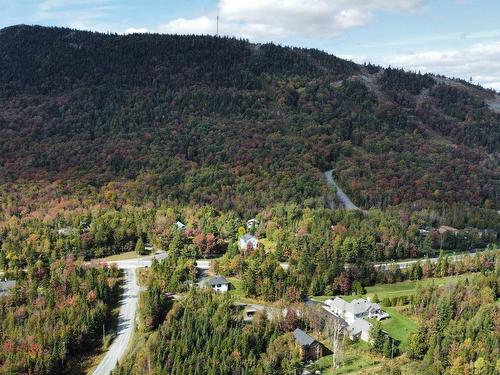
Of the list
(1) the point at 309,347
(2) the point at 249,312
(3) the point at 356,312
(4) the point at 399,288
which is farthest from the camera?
(4) the point at 399,288

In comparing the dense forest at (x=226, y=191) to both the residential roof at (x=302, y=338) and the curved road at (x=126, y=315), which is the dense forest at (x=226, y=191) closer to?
the residential roof at (x=302, y=338)

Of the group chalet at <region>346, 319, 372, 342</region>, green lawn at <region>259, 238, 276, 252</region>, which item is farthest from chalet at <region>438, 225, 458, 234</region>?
chalet at <region>346, 319, 372, 342</region>

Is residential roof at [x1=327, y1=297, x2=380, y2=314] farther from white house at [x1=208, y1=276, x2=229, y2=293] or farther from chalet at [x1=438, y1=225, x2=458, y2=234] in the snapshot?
chalet at [x1=438, y1=225, x2=458, y2=234]

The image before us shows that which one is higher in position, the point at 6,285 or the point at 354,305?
the point at 6,285

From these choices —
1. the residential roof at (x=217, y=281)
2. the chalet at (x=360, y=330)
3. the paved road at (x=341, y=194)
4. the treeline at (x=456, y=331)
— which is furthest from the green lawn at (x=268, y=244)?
the paved road at (x=341, y=194)

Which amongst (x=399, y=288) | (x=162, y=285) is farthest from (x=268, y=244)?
(x=162, y=285)

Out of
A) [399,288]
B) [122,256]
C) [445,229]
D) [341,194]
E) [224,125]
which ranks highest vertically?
[224,125]

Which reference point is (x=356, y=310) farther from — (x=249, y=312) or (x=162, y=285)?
(x=162, y=285)
